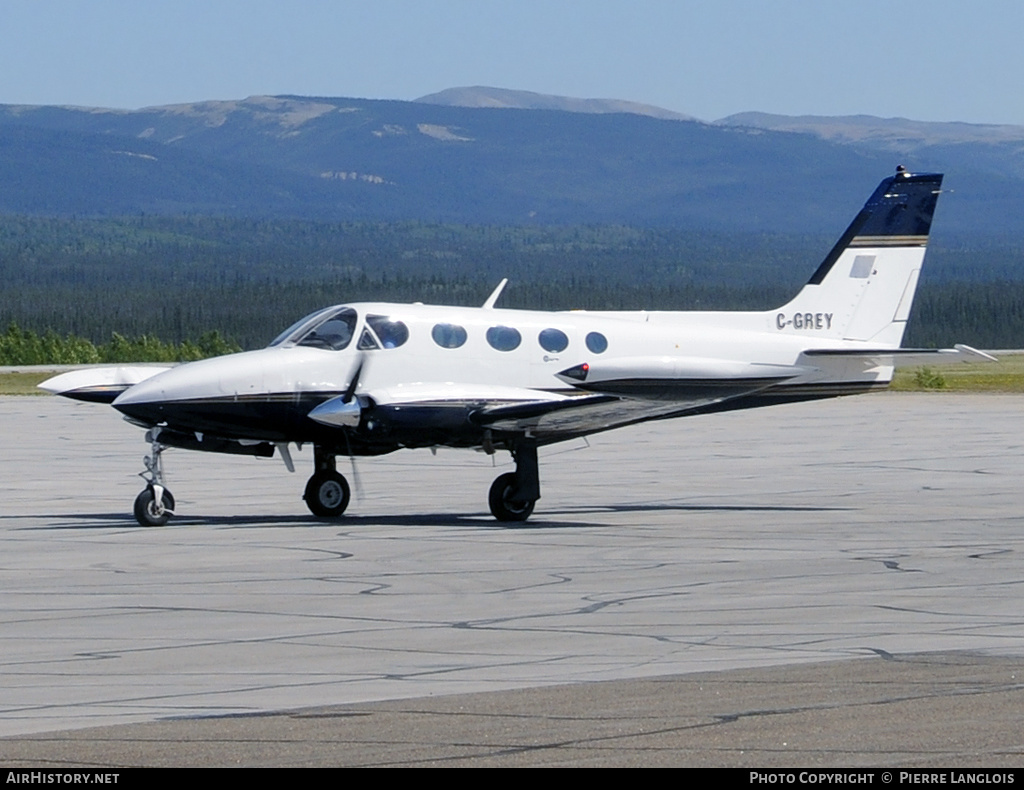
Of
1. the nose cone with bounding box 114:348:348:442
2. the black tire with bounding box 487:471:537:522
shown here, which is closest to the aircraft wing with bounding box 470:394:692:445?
the black tire with bounding box 487:471:537:522

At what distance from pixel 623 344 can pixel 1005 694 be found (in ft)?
43.2

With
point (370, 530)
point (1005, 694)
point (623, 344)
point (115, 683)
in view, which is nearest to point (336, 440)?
point (370, 530)

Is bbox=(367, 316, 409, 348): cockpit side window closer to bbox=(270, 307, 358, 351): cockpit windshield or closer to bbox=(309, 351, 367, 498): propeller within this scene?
bbox=(270, 307, 358, 351): cockpit windshield

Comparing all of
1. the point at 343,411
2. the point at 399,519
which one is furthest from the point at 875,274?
the point at 343,411

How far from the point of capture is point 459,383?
22.6m

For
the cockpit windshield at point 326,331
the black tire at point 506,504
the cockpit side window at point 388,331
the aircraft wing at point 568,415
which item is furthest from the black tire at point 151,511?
the black tire at point 506,504

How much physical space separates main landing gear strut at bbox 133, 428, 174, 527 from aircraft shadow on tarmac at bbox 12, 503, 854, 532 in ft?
0.48

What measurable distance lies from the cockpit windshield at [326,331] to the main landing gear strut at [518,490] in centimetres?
241

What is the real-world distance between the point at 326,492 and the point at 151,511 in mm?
2226

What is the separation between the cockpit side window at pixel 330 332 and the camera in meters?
22.3

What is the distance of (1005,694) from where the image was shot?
10.6 m

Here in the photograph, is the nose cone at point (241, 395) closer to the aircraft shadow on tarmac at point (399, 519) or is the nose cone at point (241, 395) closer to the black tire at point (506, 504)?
the aircraft shadow on tarmac at point (399, 519)

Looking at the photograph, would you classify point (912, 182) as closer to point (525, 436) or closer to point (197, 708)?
point (525, 436)

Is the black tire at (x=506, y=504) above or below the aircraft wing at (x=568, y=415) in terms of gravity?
below
